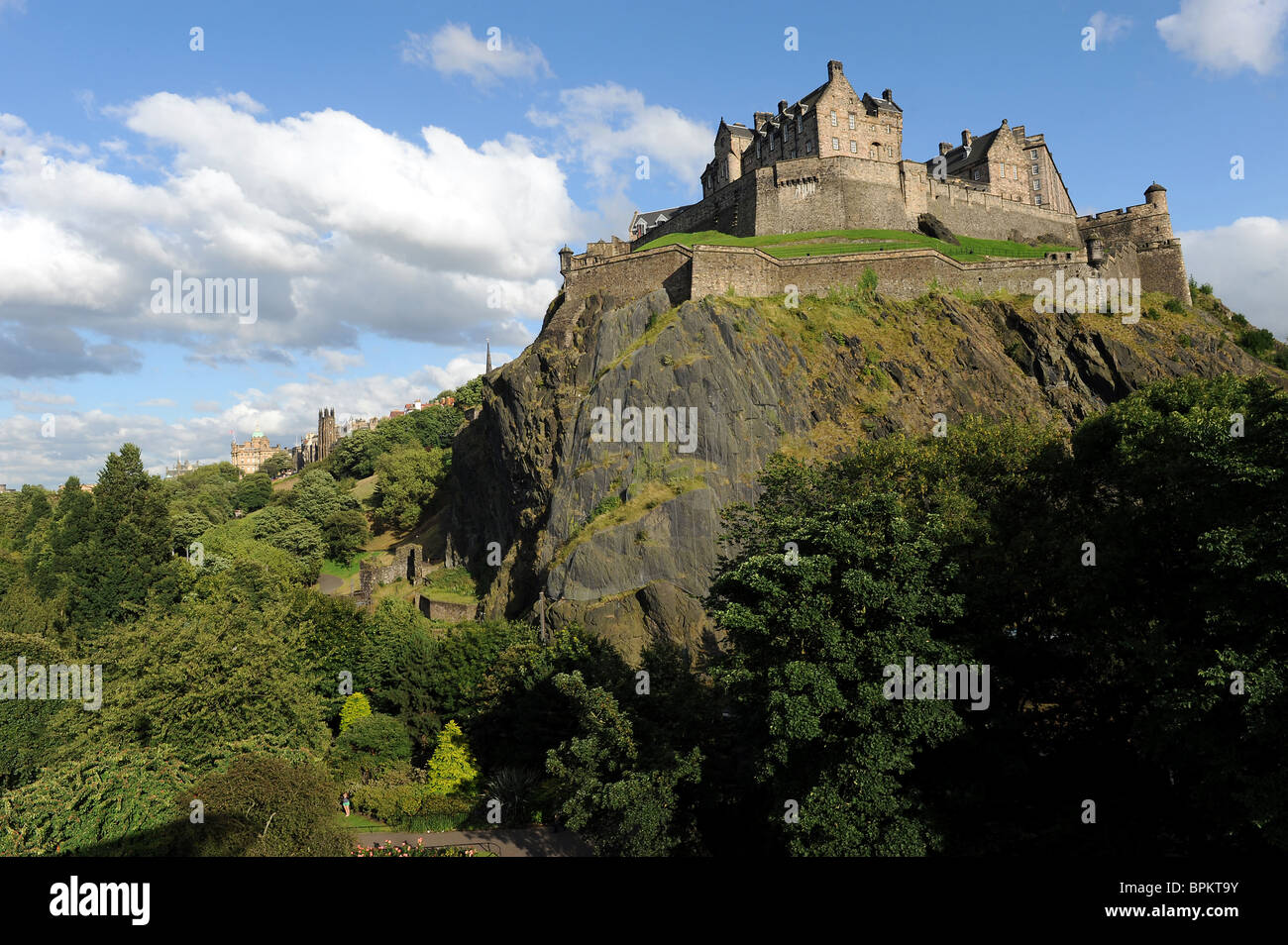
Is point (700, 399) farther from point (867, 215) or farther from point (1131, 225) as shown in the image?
point (1131, 225)

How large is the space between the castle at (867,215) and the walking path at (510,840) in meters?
32.8

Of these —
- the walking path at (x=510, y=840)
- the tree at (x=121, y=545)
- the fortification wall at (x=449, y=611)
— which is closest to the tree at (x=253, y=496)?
the tree at (x=121, y=545)

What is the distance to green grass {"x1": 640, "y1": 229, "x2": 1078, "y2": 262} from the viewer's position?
52500 mm

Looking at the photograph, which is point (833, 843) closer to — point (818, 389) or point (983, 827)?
point (983, 827)

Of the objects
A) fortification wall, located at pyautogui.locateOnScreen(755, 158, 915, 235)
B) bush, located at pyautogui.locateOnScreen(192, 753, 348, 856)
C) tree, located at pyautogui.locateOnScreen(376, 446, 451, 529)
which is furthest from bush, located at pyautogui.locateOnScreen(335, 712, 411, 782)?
tree, located at pyautogui.locateOnScreen(376, 446, 451, 529)

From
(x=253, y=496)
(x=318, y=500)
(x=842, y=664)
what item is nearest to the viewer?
(x=842, y=664)

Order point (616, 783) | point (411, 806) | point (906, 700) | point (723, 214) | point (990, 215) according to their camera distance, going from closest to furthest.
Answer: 1. point (906, 700)
2. point (616, 783)
3. point (411, 806)
4. point (723, 214)
5. point (990, 215)

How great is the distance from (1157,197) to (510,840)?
6664 centimetres

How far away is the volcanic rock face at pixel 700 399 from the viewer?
126ft

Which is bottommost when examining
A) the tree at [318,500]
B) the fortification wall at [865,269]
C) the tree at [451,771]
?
the tree at [451,771]

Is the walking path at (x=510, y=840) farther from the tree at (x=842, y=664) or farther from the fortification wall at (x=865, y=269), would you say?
the fortification wall at (x=865, y=269)

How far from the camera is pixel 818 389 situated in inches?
1766

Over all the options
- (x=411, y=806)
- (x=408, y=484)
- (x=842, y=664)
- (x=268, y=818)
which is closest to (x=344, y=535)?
(x=408, y=484)

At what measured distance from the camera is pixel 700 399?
42.2 m
